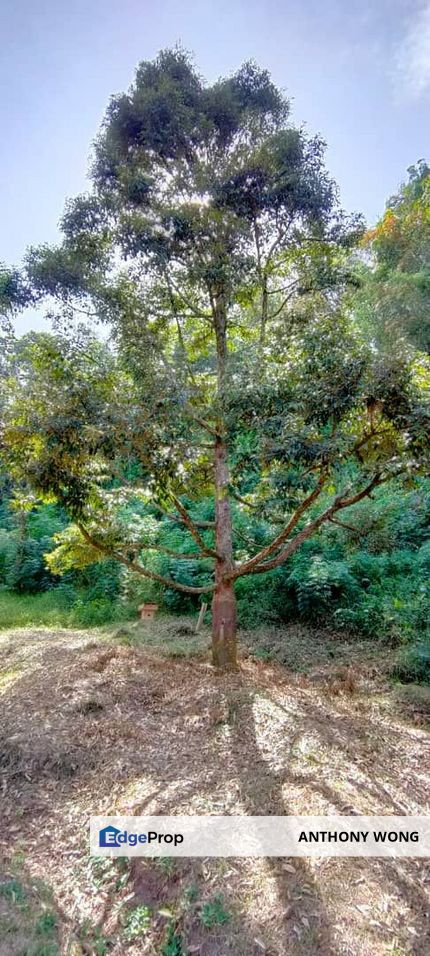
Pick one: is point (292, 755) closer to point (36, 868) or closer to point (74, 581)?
point (36, 868)

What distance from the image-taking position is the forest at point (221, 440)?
3.11m

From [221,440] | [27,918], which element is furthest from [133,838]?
[221,440]

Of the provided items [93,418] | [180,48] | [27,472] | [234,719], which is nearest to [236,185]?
[180,48]

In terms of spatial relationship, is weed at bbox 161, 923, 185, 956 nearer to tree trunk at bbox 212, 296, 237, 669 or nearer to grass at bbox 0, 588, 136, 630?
tree trunk at bbox 212, 296, 237, 669

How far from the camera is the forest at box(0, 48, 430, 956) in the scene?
10.2ft

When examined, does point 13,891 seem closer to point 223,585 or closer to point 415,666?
point 223,585

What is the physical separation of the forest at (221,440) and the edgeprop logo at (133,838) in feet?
0.63

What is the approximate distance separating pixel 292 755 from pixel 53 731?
196 centimetres

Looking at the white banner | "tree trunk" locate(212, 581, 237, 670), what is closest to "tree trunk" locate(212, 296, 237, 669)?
"tree trunk" locate(212, 581, 237, 670)

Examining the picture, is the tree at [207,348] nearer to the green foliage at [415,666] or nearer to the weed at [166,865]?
the green foliage at [415,666]

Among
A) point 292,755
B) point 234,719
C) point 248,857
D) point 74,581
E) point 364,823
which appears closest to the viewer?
point 248,857

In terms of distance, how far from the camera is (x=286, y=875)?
2.11 meters

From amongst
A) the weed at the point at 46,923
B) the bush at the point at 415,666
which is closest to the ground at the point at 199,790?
the weed at the point at 46,923

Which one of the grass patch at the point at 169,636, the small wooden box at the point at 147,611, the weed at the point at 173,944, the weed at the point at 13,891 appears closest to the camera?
the weed at the point at 173,944
